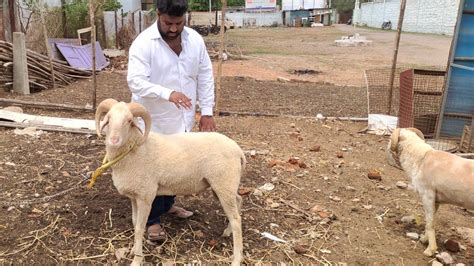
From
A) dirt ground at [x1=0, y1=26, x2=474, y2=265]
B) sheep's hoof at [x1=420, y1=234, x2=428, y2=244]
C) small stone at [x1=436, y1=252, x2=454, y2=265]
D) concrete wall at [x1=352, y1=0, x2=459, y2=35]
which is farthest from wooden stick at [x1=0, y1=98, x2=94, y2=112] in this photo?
concrete wall at [x1=352, y1=0, x2=459, y2=35]

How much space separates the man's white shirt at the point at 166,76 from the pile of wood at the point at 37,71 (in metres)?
7.64

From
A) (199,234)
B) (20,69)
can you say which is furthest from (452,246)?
(20,69)

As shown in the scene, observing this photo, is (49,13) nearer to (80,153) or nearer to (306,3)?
(80,153)

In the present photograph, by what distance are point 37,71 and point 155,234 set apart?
8.32 meters

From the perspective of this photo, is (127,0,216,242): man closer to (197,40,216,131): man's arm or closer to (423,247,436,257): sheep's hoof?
(197,40,216,131): man's arm

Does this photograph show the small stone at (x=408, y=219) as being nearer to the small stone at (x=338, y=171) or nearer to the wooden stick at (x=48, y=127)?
the small stone at (x=338, y=171)

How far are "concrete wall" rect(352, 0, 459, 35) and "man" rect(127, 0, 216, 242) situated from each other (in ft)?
105

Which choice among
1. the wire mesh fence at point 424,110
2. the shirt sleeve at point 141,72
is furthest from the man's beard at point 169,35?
the wire mesh fence at point 424,110

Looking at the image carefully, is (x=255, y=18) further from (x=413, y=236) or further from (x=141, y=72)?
(x=141, y=72)

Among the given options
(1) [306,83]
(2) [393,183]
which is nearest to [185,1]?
(2) [393,183]

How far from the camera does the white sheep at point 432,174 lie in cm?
405

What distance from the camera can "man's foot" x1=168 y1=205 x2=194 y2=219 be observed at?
14.6 ft

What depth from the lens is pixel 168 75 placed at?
12.5 ft

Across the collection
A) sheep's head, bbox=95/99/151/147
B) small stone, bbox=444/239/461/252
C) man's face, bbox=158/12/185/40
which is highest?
man's face, bbox=158/12/185/40
